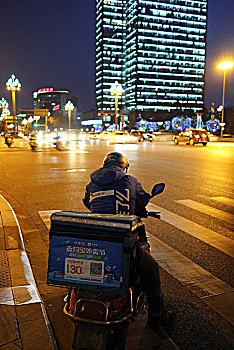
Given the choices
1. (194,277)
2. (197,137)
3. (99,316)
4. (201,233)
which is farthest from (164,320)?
(197,137)

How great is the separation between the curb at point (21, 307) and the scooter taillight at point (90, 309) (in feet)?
2.34

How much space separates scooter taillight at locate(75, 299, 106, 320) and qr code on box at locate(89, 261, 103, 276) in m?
0.19

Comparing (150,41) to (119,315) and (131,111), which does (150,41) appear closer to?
(131,111)

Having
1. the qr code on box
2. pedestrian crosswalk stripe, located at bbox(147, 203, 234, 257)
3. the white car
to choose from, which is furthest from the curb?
the white car

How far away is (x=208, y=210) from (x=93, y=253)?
5.53 meters

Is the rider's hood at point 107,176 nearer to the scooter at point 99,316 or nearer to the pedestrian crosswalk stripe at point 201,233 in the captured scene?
the scooter at point 99,316

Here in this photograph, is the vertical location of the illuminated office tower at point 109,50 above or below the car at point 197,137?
above

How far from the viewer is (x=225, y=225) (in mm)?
6207

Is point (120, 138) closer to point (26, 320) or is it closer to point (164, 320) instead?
point (26, 320)

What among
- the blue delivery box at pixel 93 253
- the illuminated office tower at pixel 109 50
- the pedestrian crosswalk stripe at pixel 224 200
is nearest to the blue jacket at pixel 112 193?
the blue delivery box at pixel 93 253

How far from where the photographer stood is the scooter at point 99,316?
7.06 ft

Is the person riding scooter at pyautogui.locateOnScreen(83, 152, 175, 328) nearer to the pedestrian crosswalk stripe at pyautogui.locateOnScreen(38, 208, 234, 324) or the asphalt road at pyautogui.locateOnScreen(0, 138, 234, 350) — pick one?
the asphalt road at pyautogui.locateOnScreen(0, 138, 234, 350)

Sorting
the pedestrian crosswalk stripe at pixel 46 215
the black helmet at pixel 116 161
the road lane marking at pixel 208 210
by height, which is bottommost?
the pedestrian crosswalk stripe at pixel 46 215

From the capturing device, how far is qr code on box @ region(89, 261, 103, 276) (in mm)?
2227
